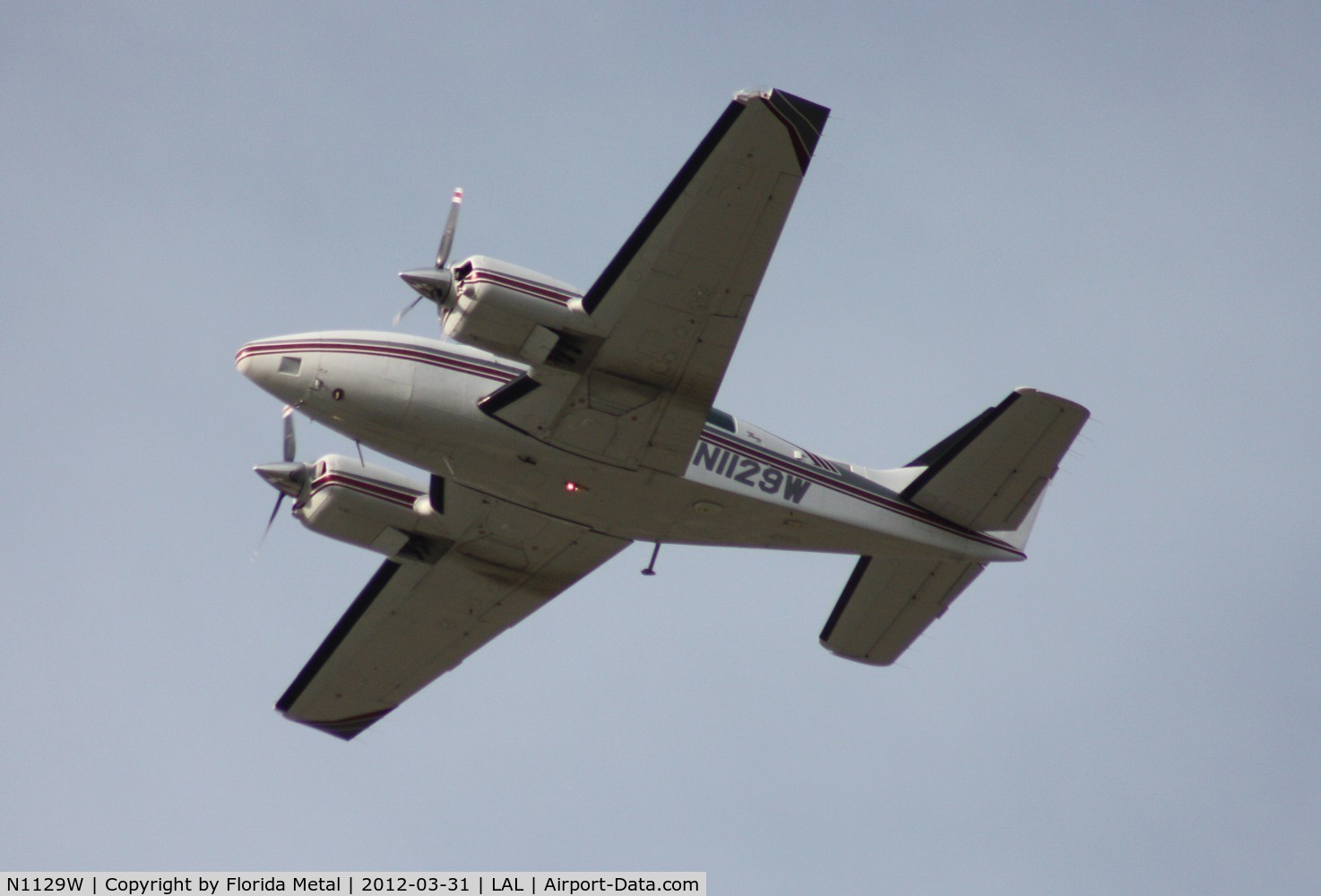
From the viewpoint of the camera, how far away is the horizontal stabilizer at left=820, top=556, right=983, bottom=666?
22812 millimetres

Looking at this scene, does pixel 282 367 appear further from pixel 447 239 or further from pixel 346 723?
pixel 346 723

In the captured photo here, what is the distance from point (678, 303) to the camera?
19.1 m

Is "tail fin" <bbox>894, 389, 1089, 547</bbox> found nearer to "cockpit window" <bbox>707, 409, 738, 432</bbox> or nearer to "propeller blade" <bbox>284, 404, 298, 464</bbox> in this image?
"cockpit window" <bbox>707, 409, 738, 432</bbox>

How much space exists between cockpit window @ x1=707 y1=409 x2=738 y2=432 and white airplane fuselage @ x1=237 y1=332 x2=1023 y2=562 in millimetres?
29

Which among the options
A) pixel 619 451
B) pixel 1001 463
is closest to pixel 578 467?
pixel 619 451

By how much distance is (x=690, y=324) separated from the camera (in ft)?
63.4

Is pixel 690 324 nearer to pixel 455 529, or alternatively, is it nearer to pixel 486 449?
pixel 486 449

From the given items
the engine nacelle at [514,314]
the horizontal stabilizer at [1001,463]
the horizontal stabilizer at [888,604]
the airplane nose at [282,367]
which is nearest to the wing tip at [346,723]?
the airplane nose at [282,367]

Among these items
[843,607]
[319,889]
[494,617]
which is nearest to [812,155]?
[843,607]

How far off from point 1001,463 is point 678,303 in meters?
5.78

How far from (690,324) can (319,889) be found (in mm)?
10326

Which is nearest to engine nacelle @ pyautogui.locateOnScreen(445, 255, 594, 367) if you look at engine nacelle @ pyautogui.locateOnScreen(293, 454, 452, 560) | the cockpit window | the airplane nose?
the airplane nose

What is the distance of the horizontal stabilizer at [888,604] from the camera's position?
22.8 m

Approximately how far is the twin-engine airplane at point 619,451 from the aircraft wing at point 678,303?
0.03 metres
